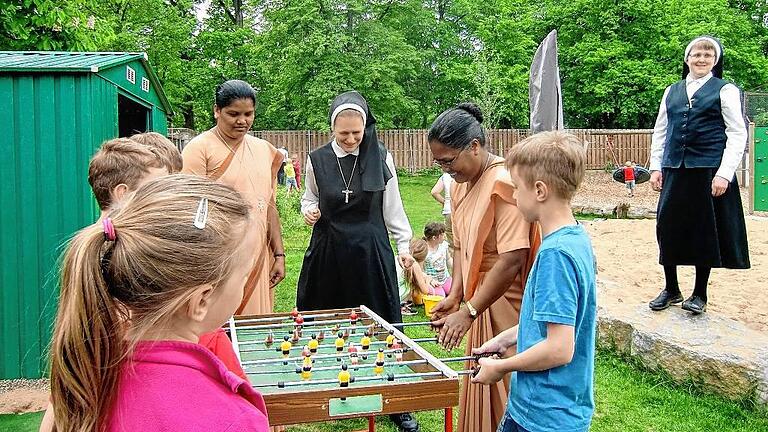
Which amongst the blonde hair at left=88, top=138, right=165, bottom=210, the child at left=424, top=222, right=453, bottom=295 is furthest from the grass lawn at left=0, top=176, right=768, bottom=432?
the child at left=424, top=222, right=453, bottom=295

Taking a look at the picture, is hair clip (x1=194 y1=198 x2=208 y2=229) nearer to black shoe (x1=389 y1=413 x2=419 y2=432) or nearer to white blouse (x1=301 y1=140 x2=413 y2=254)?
white blouse (x1=301 y1=140 x2=413 y2=254)

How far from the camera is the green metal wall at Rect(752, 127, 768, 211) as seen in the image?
14.4 m

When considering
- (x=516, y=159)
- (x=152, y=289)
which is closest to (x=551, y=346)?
(x=516, y=159)

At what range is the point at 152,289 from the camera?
4.65ft

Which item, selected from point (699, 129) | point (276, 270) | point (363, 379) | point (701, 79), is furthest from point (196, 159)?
point (701, 79)

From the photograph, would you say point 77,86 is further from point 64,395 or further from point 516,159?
point 64,395

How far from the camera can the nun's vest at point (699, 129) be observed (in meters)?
5.21

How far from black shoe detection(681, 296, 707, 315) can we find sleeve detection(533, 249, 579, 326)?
11.5 ft

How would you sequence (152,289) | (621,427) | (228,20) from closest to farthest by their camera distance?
1. (152,289)
2. (621,427)
3. (228,20)

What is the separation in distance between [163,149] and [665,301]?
419cm

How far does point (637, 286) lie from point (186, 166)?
483 cm

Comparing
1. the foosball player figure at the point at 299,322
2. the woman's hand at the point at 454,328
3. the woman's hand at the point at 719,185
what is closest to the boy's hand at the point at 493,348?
the woman's hand at the point at 454,328

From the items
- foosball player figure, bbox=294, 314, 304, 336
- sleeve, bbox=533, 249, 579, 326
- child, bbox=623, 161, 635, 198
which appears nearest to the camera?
sleeve, bbox=533, 249, 579, 326

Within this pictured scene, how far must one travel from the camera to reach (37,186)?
5219mm
